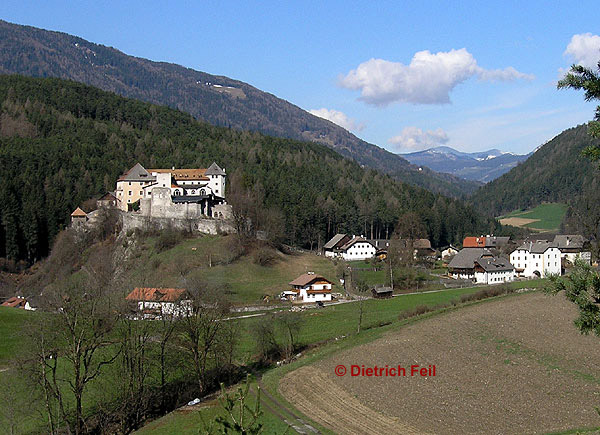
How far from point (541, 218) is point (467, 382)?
6551 inches

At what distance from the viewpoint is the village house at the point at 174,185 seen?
8538 centimetres

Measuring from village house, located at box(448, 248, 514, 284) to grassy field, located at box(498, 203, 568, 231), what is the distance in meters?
88.9

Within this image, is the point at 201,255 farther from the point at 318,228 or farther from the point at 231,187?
the point at 318,228

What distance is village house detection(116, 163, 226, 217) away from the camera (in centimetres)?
8538

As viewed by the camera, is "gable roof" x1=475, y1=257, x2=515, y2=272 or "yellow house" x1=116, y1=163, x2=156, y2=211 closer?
"gable roof" x1=475, y1=257, x2=515, y2=272

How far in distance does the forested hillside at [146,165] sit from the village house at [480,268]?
83.5 ft

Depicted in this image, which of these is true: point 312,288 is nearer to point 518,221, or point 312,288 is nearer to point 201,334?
point 201,334

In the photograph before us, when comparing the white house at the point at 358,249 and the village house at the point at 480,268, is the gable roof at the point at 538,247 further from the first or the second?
the white house at the point at 358,249

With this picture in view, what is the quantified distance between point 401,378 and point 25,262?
258 ft

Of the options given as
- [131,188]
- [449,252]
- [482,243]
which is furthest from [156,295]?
[482,243]

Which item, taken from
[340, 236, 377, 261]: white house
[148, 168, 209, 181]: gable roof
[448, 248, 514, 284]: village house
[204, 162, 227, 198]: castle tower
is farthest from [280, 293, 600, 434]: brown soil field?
[148, 168, 209, 181]: gable roof

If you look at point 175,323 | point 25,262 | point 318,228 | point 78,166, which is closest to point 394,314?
point 175,323

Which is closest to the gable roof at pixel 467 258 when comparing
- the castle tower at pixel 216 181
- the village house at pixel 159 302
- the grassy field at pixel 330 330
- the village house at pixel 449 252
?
the grassy field at pixel 330 330

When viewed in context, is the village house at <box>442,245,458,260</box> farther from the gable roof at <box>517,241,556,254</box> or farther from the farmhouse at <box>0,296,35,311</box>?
the farmhouse at <box>0,296,35,311</box>
